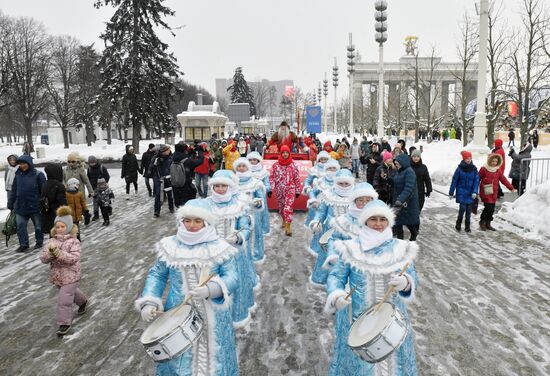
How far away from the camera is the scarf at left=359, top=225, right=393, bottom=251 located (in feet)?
10.3

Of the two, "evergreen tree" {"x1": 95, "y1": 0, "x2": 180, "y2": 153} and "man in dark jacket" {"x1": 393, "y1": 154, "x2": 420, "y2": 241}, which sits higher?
"evergreen tree" {"x1": 95, "y1": 0, "x2": 180, "y2": 153}

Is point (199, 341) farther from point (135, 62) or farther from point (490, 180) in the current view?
point (135, 62)

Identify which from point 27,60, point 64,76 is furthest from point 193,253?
point 64,76

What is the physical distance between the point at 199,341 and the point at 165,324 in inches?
14.6

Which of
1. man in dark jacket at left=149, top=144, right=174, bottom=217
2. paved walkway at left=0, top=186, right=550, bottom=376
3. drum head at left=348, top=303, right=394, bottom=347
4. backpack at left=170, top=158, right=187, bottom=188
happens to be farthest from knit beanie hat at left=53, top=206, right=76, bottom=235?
man in dark jacket at left=149, top=144, right=174, bottom=217

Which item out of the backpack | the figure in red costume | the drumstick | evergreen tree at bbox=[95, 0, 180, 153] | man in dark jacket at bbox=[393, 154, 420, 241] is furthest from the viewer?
evergreen tree at bbox=[95, 0, 180, 153]

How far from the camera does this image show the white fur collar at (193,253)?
10.3ft

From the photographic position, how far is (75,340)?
194 inches

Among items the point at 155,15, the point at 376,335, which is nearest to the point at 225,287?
A: the point at 376,335

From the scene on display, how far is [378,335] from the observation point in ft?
8.32

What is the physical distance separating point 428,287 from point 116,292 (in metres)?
4.55

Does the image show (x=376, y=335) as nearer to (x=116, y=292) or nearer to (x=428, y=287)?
(x=428, y=287)

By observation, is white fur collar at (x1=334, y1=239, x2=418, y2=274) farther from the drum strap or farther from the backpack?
the backpack

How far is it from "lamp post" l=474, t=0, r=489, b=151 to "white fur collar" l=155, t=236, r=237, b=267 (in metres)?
15.9
